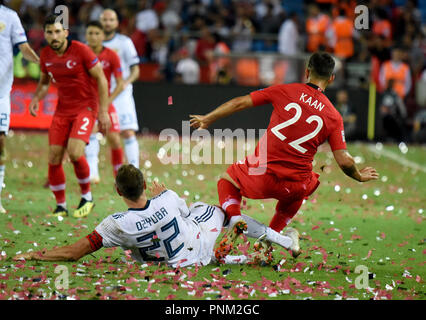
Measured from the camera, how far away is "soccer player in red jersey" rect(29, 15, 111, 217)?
7.79 metres

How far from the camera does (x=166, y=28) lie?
61.7ft

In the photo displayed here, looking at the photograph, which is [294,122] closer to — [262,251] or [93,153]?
[262,251]

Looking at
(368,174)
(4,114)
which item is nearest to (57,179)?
(4,114)

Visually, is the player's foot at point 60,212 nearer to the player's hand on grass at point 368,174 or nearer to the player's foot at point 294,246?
the player's foot at point 294,246

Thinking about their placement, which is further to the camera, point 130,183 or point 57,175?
point 57,175

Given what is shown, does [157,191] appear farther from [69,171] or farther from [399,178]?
[399,178]

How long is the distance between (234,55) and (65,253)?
1197 cm

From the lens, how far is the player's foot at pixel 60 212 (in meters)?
7.90

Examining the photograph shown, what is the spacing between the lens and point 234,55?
Answer: 56.0 feet

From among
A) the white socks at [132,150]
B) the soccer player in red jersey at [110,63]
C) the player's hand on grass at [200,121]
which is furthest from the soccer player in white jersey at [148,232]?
the white socks at [132,150]

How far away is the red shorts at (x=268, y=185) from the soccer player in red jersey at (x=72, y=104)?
7.40 feet

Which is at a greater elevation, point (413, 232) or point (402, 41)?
point (402, 41)
